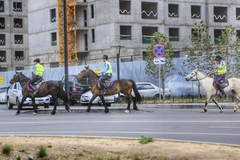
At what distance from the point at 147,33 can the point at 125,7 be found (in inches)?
154

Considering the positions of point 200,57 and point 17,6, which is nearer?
point 200,57

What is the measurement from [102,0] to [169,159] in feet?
176

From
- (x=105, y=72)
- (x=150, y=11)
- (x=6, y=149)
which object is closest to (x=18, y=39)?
(x=150, y=11)

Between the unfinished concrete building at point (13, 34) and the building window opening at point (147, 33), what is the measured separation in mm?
24497

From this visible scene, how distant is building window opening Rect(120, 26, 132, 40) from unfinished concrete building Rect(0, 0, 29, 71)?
80.2 ft

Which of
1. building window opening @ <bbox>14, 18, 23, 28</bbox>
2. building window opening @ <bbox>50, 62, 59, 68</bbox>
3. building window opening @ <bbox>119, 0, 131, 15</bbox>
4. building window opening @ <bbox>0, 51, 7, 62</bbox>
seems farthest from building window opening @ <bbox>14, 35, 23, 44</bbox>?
building window opening @ <bbox>119, 0, 131, 15</bbox>

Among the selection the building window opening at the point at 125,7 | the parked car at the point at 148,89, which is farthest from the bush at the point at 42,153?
the building window opening at the point at 125,7

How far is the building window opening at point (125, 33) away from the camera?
6395 centimetres

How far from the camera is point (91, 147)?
13023 mm

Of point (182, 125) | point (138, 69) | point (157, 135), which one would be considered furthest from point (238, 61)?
point (157, 135)

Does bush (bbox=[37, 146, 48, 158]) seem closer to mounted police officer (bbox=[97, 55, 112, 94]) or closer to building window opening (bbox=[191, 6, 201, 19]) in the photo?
mounted police officer (bbox=[97, 55, 112, 94])

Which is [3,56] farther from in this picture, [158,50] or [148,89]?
[158,50]

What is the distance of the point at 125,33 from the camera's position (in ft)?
215

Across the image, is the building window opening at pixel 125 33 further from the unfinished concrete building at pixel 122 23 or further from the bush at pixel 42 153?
the bush at pixel 42 153
